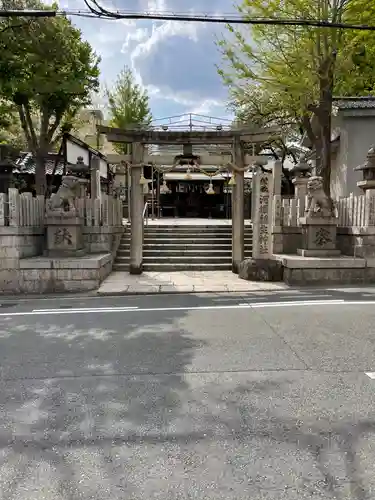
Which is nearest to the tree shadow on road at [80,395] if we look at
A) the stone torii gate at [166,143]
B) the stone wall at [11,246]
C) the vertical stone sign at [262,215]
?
the stone wall at [11,246]

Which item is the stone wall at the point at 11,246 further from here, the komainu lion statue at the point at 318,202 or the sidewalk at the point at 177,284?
the komainu lion statue at the point at 318,202

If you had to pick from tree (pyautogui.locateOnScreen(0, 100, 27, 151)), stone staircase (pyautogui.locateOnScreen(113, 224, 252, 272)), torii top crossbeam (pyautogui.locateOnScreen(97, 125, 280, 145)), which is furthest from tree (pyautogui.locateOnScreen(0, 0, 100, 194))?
stone staircase (pyautogui.locateOnScreen(113, 224, 252, 272))

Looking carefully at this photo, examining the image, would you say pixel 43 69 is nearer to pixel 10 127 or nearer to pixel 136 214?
pixel 136 214

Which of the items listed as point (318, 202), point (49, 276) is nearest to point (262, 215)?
point (318, 202)

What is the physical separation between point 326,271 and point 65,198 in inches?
290

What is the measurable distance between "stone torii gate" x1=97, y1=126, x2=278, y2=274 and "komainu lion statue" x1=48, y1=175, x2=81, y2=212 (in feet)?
5.80

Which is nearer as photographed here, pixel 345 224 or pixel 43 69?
pixel 345 224

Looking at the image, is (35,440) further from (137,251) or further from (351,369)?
(137,251)

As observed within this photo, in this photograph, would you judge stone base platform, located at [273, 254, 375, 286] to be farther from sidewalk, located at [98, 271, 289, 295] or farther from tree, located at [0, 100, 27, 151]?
tree, located at [0, 100, 27, 151]

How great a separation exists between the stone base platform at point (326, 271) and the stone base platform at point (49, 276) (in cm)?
520

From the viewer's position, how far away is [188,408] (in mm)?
3504

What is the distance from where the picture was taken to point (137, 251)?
39.0ft

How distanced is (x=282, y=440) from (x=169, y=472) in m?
0.94

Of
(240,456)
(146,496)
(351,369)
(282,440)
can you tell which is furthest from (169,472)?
(351,369)
